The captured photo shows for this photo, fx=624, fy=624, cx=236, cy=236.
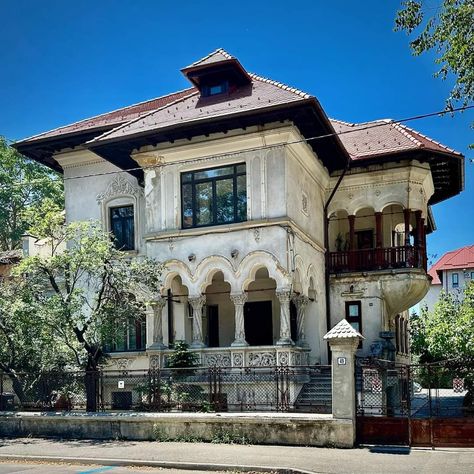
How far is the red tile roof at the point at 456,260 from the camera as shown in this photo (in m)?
79.5

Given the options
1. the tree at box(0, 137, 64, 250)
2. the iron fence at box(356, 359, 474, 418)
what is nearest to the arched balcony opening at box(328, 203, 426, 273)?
the iron fence at box(356, 359, 474, 418)

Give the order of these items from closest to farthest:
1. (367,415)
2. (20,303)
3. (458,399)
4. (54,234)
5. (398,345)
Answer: (367,415), (20,303), (54,234), (458,399), (398,345)

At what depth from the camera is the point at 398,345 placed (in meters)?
26.5

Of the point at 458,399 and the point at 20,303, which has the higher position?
the point at 20,303

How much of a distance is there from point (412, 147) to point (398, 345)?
897cm

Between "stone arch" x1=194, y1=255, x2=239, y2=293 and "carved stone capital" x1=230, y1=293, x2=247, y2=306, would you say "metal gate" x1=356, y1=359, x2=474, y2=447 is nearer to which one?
"carved stone capital" x1=230, y1=293, x2=247, y2=306

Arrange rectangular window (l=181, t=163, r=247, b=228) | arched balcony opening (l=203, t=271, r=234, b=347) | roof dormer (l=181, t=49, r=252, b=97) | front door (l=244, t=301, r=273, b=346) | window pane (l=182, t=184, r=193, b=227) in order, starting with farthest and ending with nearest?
arched balcony opening (l=203, t=271, r=234, b=347)
front door (l=244, t=301, r=273, b=346)
roof dormer (l=181, t=49, r=252, b=97)
window pane (l=182, t=184, r=193, b=227)
rectangular window (l=181, t=163, r=247, b=228)

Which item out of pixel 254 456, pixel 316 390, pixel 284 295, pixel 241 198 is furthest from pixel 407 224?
pixel 254 456

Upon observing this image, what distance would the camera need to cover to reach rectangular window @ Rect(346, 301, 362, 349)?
2325 cm

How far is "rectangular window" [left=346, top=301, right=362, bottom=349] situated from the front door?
305cm

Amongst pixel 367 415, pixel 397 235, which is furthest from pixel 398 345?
pixel 367 415

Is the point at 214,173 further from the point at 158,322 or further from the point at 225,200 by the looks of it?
the point at 158,322

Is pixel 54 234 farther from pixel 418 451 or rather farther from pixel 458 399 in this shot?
pixel 458 399

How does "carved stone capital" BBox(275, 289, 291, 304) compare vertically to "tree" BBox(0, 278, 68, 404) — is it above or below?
above
